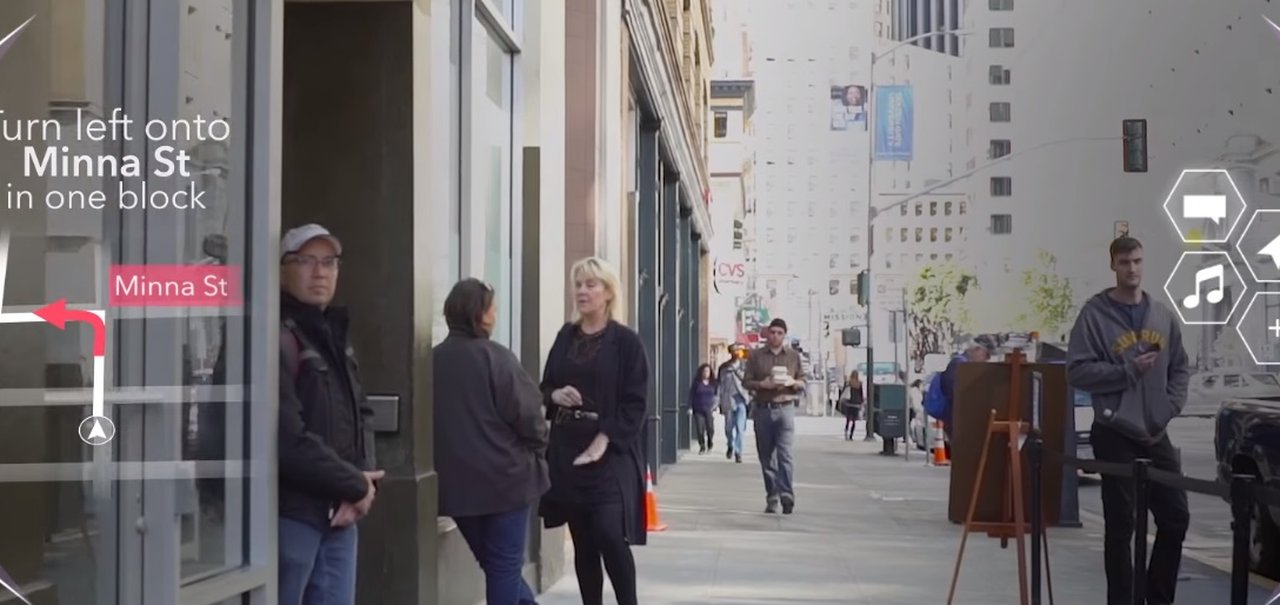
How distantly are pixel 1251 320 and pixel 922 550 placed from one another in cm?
2256

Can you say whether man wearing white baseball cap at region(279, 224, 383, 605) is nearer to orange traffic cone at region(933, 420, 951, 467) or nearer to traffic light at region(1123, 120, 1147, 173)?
traffic light at region(1123, 120, 1147, 173)

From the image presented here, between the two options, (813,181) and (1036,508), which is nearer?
(1036,508)

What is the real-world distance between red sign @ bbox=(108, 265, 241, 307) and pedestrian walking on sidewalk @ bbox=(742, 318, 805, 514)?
11519 mm

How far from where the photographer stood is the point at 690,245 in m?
38.0

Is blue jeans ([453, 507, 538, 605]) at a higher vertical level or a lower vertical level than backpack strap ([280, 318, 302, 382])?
lower

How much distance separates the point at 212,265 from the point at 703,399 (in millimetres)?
25961

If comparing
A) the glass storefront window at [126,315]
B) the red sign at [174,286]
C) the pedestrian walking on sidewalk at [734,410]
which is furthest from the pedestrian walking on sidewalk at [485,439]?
the pedestrian walking on sidewalk at [734,410]

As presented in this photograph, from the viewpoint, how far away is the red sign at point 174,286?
4898 millimetres

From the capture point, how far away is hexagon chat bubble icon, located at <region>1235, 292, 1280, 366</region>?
2788cm

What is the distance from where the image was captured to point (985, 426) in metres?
10.2

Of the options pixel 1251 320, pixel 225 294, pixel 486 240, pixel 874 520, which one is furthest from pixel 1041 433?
pixel 1251 320

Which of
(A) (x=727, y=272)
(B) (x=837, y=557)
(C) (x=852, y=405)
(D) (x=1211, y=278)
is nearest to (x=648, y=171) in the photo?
(B) (x=837, y=557)

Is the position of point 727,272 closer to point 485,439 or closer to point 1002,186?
point 1002,186

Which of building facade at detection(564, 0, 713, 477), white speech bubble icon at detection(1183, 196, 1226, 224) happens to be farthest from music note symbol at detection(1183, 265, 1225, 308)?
building facade at detection(564, 0, 713, 477)
